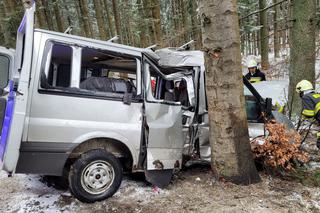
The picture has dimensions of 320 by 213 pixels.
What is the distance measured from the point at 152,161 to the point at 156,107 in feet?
2.56

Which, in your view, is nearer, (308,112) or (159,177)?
(159,177)

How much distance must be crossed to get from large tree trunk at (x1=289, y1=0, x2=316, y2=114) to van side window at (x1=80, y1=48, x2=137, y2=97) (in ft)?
13.7

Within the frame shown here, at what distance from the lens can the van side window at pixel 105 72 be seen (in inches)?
149

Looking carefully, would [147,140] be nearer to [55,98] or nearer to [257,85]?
[55,98]

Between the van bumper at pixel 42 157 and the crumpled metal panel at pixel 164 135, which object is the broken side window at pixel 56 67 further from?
the crumpled metal panel at pixel 164 135

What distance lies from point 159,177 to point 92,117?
1.34 meters

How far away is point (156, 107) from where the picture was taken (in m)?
4.09

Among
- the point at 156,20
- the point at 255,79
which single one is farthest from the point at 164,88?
the point at 156,20

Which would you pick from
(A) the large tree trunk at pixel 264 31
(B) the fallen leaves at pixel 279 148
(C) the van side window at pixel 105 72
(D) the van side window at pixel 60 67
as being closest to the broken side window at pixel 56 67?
(D) the van side window at pixel 60 67

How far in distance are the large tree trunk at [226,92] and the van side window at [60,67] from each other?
1.92 metres

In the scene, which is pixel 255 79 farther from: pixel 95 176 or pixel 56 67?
pixel 95 176

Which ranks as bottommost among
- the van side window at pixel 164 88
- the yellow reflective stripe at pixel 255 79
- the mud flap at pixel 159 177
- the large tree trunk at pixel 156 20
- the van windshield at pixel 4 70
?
the mud flap at pixel 159 177

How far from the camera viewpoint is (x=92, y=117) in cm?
356

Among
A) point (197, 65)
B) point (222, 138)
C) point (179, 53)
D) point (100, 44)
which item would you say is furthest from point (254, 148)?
point (100, 44)
